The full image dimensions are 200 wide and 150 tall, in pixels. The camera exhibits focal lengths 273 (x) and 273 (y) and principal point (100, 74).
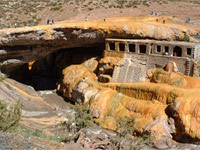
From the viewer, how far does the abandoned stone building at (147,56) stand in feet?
89.1

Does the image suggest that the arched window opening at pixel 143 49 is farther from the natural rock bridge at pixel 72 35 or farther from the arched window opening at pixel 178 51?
the arched window opening at pixel 178 51

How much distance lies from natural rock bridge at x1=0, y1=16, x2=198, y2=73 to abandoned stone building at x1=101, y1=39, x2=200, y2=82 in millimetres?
1363

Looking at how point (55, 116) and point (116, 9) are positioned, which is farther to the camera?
point (116, 9)

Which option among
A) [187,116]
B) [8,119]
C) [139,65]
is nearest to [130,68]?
[139,65]

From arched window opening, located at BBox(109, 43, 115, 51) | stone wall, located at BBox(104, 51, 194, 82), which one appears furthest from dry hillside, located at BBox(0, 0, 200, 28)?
stone wall, located at BBox(104, 51, 194, 82)

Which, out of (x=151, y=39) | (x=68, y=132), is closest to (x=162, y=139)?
(x=68, y=132)

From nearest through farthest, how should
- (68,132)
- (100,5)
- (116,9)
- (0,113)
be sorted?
1. (0,113)
2. (68,132)
3. (116,9)
4. (100,5)

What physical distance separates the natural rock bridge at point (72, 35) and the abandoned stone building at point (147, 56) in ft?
4.47

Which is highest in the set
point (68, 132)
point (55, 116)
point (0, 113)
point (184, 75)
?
point (0, 113)

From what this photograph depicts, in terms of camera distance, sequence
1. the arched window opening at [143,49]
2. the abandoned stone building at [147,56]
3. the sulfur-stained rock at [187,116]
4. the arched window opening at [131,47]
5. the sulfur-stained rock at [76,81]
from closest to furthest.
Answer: the sulfur-stained rock at [187,116]
the abandoned stone building at [147,56]
the sulfur-stained rock at [76,81]
the arched window opening at [143,49]
the arched window opening at [131,47]

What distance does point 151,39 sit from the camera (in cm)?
3266

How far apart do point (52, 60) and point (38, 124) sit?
75.1ft

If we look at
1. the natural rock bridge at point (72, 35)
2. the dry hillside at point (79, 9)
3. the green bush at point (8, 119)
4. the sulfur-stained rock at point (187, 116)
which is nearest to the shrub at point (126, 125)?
the sulfur-stained rock at point (187, 116)

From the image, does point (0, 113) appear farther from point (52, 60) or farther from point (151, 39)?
point (52, 60)
